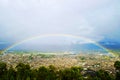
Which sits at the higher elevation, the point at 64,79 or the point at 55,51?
the point at 55,51

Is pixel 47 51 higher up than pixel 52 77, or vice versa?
pixel 47 51

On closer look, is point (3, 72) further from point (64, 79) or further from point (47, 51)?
point (47, 51)

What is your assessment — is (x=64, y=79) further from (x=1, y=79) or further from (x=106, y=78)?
(x=1, y=79)

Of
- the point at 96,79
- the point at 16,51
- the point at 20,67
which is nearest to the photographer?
the point at 96,79

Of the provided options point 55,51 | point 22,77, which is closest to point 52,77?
point 22,77

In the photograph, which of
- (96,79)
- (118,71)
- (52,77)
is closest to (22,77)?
(52,77)

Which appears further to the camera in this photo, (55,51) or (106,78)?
(55,51)

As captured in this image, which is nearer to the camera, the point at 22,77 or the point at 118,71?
the point at 22,77

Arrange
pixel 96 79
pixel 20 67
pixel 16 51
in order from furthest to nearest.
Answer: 1. pixel 16 51
2. pixel 20 67
3. pixel 96 79
